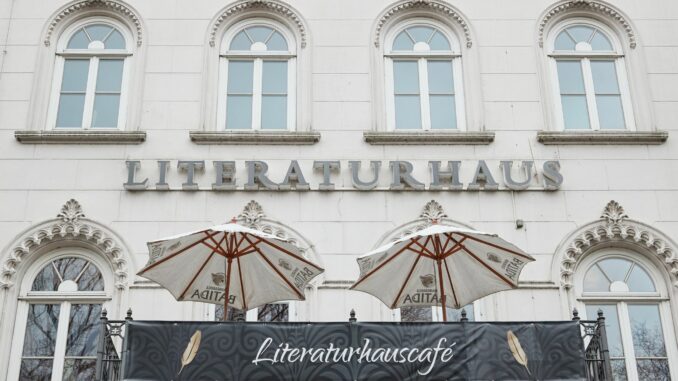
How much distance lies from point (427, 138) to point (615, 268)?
3.97 m

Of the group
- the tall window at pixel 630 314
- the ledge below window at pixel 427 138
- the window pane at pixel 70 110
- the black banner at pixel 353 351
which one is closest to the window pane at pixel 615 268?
the tall window at pixel 630 314

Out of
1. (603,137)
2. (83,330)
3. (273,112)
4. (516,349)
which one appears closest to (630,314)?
(603,137)

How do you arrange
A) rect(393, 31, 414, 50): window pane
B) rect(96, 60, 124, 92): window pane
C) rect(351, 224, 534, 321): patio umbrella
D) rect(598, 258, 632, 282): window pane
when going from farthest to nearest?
rect(393, 31, 414, 50): window pane, rect(96, 60, 124, 92): window pane, rect(598, 258, 632, 282): window pane, rect(351, 224, 534, 321): patio umbrella

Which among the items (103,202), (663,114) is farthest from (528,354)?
(103,202)

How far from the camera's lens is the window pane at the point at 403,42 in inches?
647

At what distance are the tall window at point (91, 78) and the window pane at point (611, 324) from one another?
8.96 m

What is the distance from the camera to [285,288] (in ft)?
40.7

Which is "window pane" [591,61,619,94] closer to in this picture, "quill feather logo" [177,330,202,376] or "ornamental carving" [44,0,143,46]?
"ornamental carving" [44,0,143,46]

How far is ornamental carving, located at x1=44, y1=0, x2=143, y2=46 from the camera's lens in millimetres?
16172

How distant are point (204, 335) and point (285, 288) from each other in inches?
68.8

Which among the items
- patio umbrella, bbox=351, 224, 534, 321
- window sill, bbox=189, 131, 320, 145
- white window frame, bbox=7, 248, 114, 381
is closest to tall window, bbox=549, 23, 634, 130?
patio umbrella, bbox=351, 224, 534, 321

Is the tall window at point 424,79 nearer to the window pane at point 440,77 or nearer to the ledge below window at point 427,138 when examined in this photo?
the window pane at point 440,77

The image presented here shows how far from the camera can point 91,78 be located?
16.0 metres

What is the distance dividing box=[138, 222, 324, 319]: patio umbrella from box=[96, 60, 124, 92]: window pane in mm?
4999
